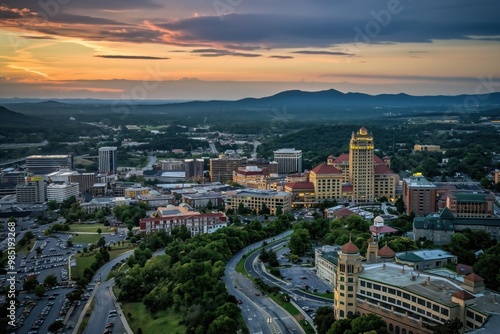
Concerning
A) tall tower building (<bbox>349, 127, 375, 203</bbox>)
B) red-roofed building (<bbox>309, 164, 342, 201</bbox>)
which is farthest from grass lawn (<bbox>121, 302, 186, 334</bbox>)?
tall tower building (<bbox>349, 127, 375, 203</bbox>)

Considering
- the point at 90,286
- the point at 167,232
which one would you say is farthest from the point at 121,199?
the point at 90,286

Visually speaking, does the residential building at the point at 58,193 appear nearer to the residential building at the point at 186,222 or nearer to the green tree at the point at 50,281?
the residential building at the point at 186,222

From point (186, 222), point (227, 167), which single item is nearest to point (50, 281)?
point (186, 222)

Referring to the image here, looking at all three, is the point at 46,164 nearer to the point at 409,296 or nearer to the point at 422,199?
the point at 422,199

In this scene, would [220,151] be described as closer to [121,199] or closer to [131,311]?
[121,199]

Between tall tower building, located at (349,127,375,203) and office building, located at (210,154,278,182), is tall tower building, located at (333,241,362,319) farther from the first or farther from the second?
office building, located at (210,154,278,182)

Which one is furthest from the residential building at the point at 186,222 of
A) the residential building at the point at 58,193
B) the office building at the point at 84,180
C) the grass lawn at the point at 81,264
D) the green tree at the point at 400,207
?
the office building at the point at 84,180
